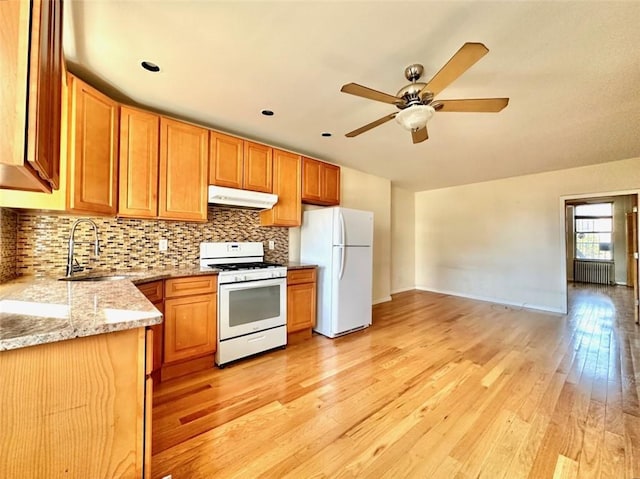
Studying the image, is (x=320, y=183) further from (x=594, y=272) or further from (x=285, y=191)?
(x=594, y=272)

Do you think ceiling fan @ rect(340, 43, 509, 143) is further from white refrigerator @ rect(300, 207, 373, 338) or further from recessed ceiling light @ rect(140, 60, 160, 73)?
white refrigerator @ rect(300, 207, 373, 338)

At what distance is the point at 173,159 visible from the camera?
8.31ft

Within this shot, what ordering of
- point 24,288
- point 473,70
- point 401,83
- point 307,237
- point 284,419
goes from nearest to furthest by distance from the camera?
point 24,288 → point 284,419 → point 473,70 → point 401,83 → point 307,237

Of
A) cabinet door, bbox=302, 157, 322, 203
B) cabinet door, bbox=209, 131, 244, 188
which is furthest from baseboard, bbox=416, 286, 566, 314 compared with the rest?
cabinet door, bbox=209, 131, 244, 188

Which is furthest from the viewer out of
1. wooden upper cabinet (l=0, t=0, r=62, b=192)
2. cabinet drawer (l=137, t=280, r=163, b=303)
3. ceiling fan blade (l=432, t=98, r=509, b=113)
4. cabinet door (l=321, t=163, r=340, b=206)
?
cabinet door (l=321, t=163, r=340, b=206)

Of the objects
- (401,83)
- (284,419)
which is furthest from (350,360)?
(401,83)

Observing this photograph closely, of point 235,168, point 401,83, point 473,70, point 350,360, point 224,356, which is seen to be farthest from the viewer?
point 235,168


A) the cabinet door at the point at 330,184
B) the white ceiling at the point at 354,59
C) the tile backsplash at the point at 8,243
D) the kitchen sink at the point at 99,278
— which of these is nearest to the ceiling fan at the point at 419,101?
the white ceiling at the point at 354,59

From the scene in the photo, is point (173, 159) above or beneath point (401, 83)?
beneath

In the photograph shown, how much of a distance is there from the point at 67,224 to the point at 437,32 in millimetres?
3087

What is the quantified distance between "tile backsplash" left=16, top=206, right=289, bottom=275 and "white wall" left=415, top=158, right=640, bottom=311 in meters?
4.39

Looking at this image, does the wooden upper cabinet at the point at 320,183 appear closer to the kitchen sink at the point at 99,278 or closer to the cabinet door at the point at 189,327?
the cabinet door at the point at 189,327

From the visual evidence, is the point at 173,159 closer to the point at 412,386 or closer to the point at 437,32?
the point at 437,32

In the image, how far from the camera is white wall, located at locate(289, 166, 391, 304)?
15.0 ft
